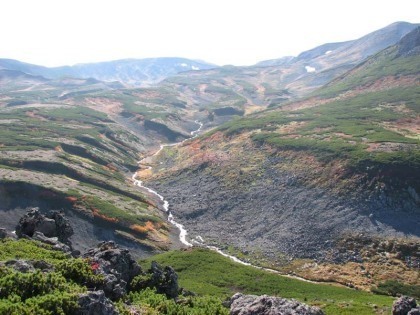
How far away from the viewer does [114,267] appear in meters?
39.1

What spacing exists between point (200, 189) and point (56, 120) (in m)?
111

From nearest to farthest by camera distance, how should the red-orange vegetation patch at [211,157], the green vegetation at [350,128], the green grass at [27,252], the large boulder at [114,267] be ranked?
the large boulder at [114,267] < the green grass at [27,252] < the green vegetation at [350,128] < the red-orange vegetation patch at [211,157]

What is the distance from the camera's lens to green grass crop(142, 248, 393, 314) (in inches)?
2068

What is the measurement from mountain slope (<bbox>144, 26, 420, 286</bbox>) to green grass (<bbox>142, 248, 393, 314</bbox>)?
360 inches

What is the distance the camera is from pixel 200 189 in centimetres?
11944

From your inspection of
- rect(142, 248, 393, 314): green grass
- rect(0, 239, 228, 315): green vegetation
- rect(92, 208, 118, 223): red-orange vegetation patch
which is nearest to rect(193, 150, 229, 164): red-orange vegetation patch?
rect(92, 208, 118, 223): red-orange vegetation patch

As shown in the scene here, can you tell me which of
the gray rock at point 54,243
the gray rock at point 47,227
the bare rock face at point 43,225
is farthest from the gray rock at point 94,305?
the gray rock at point 47,227

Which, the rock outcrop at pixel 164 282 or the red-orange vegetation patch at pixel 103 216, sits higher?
the rock outcrop at pixel 164 282

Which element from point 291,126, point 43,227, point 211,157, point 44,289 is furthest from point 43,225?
point 291,126

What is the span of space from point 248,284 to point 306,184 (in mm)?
44983

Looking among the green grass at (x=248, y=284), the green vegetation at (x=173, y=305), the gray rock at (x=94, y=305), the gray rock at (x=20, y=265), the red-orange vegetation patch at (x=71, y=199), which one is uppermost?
the gray rock at (x=20, y=265)

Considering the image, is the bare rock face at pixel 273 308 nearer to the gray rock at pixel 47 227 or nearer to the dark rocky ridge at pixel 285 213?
the gray rock at pixel 47 227

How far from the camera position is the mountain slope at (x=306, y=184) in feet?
266

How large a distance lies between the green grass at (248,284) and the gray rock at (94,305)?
2901cm
